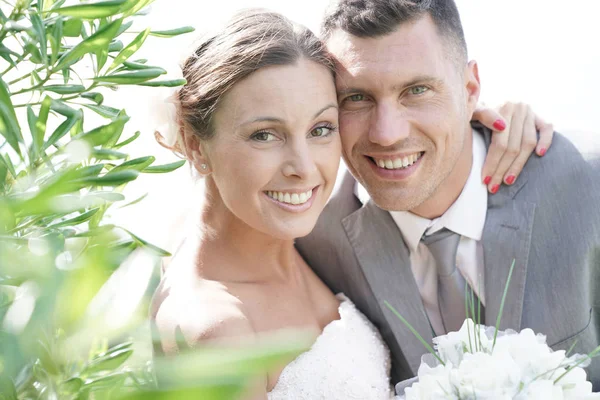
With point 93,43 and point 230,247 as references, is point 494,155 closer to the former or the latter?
point 230,247

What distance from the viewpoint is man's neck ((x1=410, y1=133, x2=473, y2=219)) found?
334cm

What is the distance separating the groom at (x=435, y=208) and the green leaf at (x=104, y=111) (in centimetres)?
178

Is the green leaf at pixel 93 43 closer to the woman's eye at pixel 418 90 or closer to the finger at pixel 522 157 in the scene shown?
the woman's eye at pixel 418 90

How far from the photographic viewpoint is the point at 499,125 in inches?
133

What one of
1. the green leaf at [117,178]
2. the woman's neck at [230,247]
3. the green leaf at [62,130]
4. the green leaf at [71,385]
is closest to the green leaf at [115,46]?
the green leaf at [62,130]

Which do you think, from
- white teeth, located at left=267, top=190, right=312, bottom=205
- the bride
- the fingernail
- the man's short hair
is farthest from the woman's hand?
white teeth, located at left=267, top=190, right=312, bottom=205

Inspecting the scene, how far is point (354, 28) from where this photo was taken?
303cm

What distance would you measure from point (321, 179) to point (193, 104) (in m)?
0.64

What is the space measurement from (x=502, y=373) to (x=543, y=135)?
1743 mm

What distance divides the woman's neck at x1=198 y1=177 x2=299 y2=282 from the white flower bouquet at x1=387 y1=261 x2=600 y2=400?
1131mm

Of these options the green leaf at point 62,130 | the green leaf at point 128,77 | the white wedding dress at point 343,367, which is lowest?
the white wedding dress at point 343,367

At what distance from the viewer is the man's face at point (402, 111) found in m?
2.99

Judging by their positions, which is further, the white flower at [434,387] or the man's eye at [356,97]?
the man's eye at [356,97]

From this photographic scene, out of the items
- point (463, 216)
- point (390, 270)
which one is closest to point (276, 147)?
point (390, 270)
